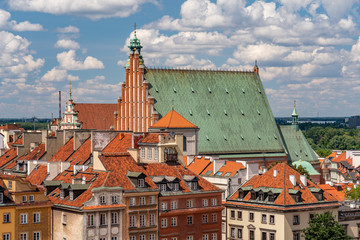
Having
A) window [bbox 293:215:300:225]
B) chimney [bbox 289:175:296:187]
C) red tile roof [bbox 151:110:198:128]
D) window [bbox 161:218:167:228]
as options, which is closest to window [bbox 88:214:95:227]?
window [bbox 161:218:167:228]

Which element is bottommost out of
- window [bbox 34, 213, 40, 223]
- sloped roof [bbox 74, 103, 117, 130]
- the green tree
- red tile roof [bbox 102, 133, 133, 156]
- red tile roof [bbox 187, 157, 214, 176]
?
the green tree

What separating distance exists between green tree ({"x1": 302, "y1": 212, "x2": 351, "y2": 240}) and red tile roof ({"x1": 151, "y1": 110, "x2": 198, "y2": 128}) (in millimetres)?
39951

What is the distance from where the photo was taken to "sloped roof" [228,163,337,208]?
99.1m

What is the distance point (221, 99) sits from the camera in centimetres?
15200

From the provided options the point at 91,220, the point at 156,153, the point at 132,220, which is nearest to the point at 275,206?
the point at 156,153

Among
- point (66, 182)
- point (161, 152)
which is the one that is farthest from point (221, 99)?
point (66, 182)

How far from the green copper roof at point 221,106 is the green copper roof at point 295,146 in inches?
158

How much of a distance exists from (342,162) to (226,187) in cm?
9033

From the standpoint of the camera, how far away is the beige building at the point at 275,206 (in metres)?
98.2

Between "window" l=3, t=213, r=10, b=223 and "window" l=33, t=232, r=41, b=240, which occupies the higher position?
"window" l=3, t=213, r=10, b=223

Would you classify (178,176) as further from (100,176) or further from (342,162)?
(342,162)

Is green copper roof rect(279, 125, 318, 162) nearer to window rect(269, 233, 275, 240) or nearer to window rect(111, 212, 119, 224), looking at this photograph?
window rect(269, 233, 275, 240)

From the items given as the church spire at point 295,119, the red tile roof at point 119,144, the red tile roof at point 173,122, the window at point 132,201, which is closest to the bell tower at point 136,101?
the red tile roof at point 173,122

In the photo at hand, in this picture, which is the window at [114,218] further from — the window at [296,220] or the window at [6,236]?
the window at [296,220]
